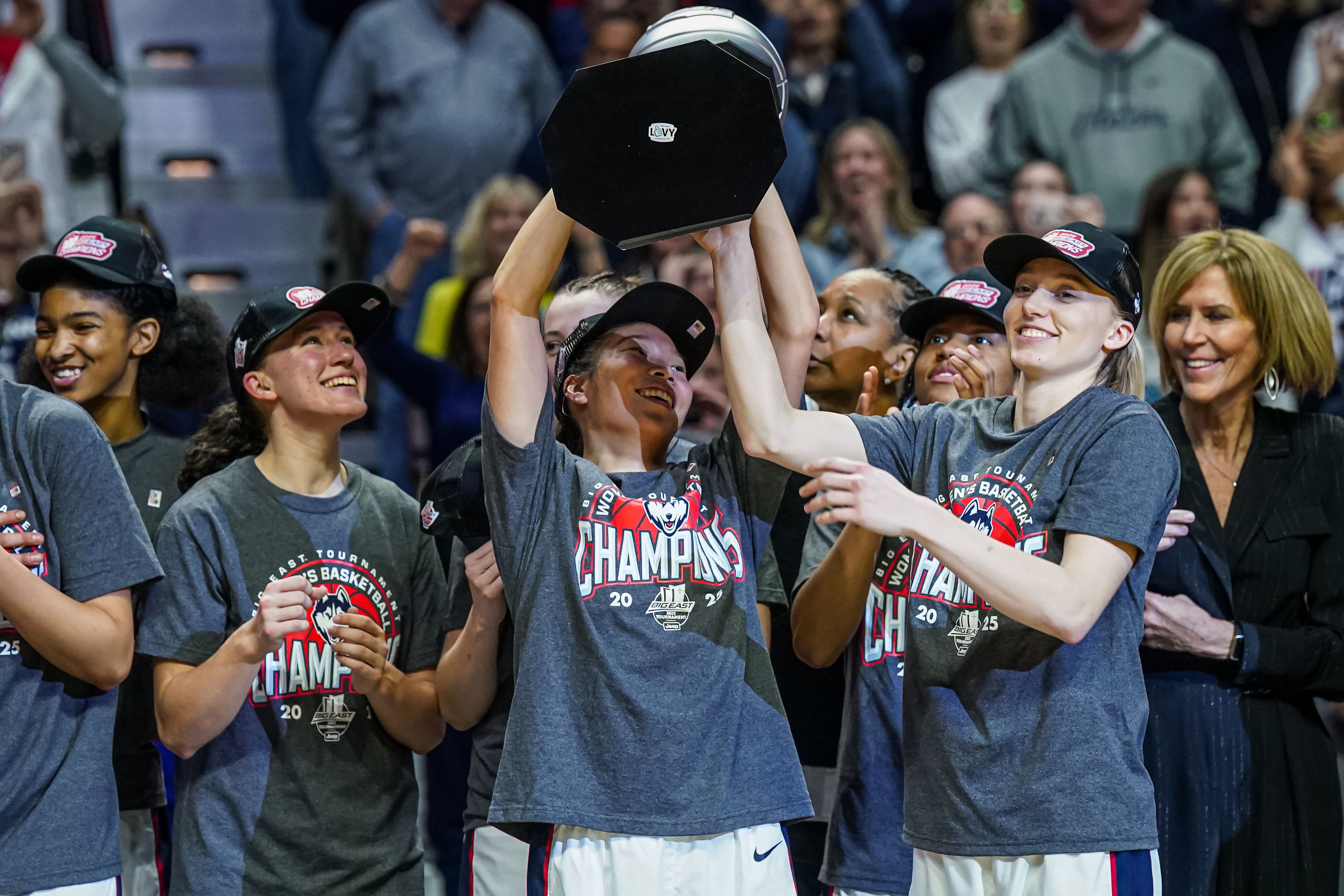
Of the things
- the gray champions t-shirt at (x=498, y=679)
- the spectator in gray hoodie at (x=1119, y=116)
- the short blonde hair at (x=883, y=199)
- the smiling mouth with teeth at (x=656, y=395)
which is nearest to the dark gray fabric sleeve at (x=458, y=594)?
the gray champions t-shirt at (x=498, y=679)

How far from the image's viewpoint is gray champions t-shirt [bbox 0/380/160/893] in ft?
9.69

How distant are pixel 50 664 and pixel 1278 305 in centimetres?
281

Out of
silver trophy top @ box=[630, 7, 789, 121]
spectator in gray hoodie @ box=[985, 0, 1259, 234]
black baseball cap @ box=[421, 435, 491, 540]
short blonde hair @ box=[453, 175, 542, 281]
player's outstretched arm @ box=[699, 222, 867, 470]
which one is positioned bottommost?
black baseball cap @ box=[421, 435, 491, 540]

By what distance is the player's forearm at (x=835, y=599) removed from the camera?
3.07 meters

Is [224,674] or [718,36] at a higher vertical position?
[718,36]

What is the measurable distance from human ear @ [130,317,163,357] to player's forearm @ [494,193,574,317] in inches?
49.6

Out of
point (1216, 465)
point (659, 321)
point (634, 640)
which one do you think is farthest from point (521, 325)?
point (1216, 465)

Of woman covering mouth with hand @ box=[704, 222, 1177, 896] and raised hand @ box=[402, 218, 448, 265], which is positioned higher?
Result: raised hand @ box=[402, 218, 448, 265]

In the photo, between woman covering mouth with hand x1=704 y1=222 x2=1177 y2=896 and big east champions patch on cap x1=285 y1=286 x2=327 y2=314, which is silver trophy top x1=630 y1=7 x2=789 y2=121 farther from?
big east champions patch on cap x1=285 y1=286 x2=327 y2=314

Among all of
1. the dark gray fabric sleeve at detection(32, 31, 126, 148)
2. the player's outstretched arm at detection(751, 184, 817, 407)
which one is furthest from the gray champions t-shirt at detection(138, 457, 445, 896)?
the dark gray fabric sleeve at detection(32, 31, 126, 148)

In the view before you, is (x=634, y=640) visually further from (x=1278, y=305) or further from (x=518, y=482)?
(x=1278, y=305)

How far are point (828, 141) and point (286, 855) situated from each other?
4.54 m

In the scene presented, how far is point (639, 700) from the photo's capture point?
8.98 feet

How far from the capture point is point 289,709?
126 inches
